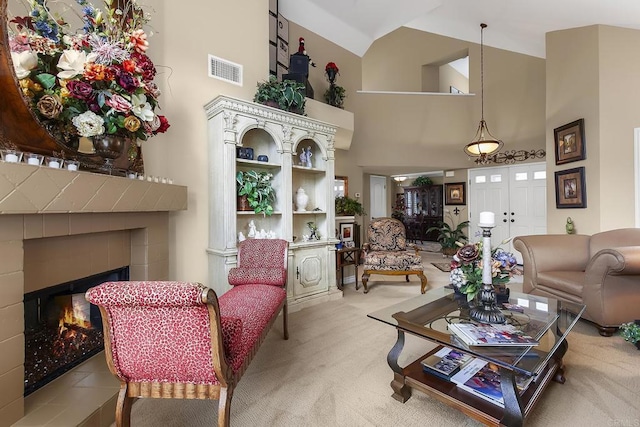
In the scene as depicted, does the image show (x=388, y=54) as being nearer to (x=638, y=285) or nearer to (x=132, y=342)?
(x=638, y=285)

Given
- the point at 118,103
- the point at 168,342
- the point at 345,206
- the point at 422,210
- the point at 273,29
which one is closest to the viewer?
the point at 168,342

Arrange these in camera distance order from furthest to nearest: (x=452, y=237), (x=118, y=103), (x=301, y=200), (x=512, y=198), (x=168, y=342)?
(x=452, y=237) → (x=512, y=198) → (x=301, y=200) → (x=118, y=103) → (x=168, y=342)

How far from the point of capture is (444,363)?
5.65 ft

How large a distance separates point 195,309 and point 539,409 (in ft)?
6.27

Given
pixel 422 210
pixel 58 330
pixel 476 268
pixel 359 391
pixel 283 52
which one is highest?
pixel 283 52

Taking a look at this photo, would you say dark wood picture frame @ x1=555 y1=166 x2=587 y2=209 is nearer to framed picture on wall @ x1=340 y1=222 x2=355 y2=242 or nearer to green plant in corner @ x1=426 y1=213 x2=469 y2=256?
green plant in corner @ x1=426 y1=213 x2=469 y2=256

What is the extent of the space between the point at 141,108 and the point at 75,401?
155 cm

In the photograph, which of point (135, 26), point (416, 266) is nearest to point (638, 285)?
Answer: point (416, 266)

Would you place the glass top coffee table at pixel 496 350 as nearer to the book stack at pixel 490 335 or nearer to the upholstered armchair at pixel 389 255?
the book stack at pixel 490 335

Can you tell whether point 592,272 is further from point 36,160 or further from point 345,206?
point 36,160

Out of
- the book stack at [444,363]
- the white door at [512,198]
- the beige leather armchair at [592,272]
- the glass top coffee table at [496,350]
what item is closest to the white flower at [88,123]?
the glass top coffee table at [496,350]

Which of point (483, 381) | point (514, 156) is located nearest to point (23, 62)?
point (483, 381)

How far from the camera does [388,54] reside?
7.36m

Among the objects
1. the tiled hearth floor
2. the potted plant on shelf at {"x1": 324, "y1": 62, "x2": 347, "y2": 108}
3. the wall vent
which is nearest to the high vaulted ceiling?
the potted plant on shelf at {"x1": 324, "y1": 62, "x2": 347, "y2": 108}
